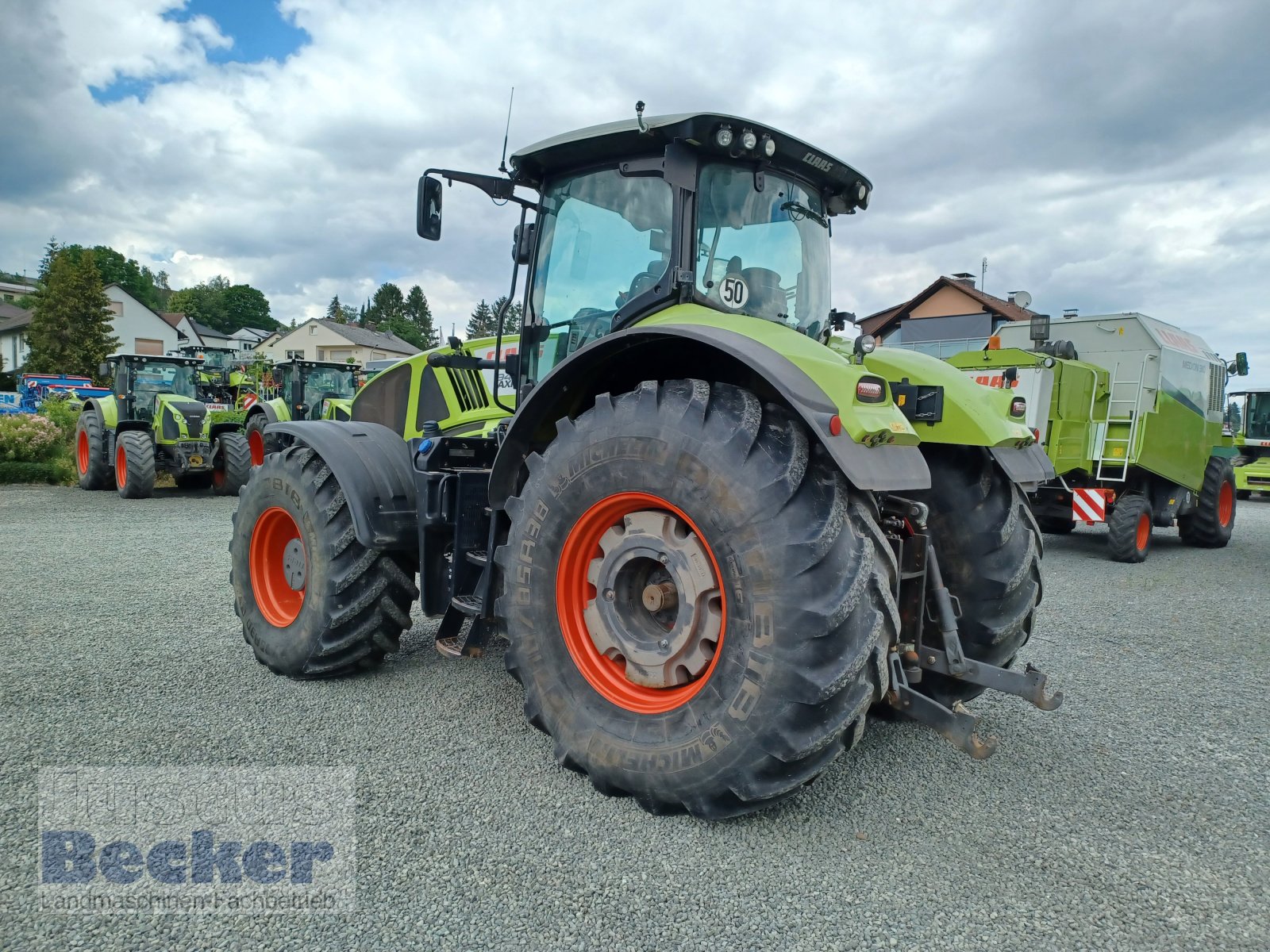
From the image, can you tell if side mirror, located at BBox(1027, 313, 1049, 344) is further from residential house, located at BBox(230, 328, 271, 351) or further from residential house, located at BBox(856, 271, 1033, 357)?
residential house, located at BBox(230, 328, 271, 351)

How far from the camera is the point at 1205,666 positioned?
4.67 metres

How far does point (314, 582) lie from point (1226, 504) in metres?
11.4

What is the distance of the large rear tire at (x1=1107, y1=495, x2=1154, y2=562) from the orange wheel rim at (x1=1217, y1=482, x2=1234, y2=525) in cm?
205

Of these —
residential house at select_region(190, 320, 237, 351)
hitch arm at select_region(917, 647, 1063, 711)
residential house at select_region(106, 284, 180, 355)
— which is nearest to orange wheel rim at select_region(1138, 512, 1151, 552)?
hitch arm at select_region(917, 647, 1063, 711)

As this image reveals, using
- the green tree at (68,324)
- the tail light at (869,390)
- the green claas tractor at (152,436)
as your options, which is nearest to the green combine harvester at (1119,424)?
the tail light at (869,390)

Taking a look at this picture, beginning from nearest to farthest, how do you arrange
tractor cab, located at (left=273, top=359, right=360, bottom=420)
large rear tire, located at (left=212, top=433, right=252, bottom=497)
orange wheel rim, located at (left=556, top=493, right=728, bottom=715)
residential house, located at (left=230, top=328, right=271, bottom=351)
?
orange wheel rim, located at (left=556, top=493, right=728, bottom=715), large rear tire, located at (left=212, top=433, right=252, bottom=497), tractor cab, located at (left=273, top=359, right=360, bottom=420), residential house, located at (left=230, top=328, right=271, bottom=351)

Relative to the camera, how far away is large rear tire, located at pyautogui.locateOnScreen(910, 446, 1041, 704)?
3.13m

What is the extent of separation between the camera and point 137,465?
12.3 metres

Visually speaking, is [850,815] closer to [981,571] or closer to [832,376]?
[981,571]

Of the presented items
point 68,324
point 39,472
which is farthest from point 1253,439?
point 68,324

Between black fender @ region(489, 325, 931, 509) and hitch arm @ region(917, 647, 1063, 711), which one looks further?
hitch arm @ region(917, 647, 1063, 711)

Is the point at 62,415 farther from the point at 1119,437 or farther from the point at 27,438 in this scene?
the point at 1119,437

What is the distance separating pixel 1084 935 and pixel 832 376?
1.62 m

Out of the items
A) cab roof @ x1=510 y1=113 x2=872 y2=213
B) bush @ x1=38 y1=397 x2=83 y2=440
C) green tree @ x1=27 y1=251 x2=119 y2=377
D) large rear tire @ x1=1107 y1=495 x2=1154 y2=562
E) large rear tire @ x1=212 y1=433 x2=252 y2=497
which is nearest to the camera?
cab roof @ x1=510 y1=113 x2=872 y2=213
